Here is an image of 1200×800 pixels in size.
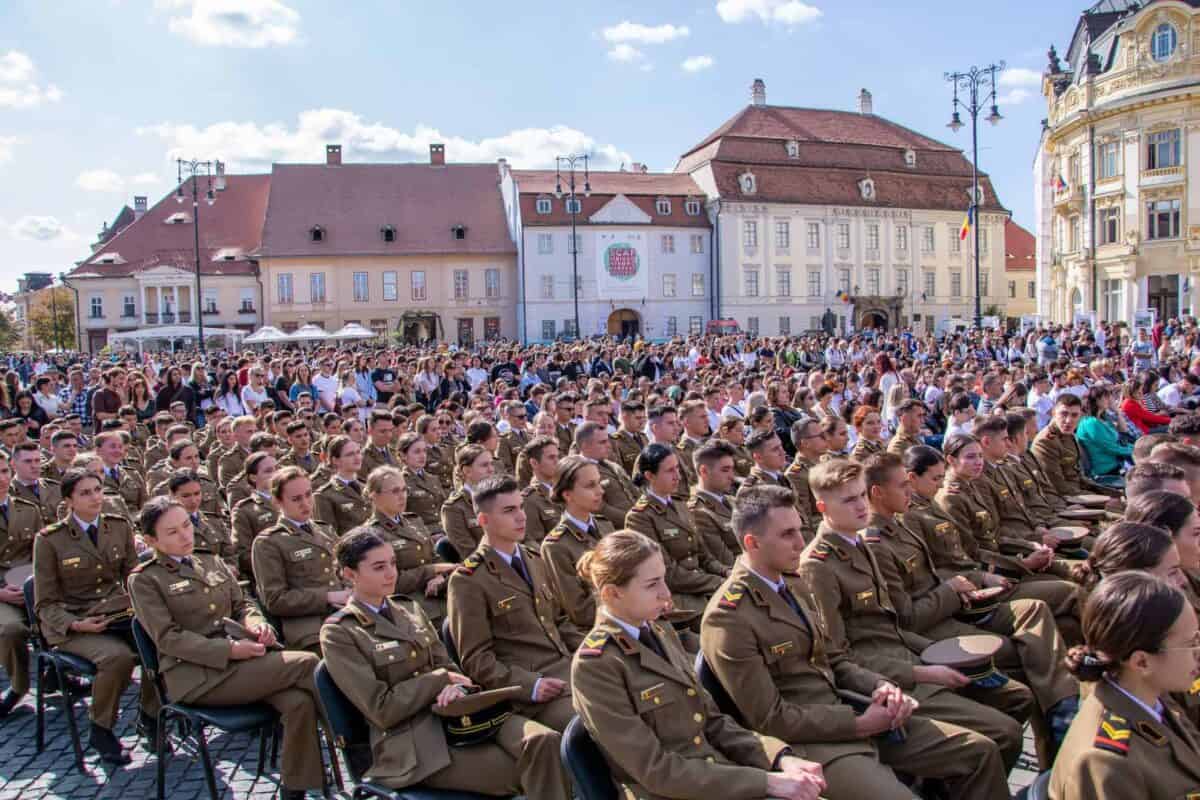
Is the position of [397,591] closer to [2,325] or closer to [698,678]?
[698,678]

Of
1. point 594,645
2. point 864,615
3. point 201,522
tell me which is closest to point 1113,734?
point 594,645

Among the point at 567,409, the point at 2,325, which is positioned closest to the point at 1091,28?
the point at 567,409

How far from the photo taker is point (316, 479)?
8.52 metres

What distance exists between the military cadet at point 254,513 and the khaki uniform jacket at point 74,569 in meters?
0.93

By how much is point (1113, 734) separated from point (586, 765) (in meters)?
1.81

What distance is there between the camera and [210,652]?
4816 millimetres

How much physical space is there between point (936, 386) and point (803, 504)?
24.4 ft

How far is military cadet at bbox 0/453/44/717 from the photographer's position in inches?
237

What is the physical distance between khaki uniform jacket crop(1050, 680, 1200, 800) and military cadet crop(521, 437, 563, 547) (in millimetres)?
4582

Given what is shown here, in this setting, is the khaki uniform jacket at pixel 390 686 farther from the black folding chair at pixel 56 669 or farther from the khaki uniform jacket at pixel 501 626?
the black folding chair at pixel 56 669

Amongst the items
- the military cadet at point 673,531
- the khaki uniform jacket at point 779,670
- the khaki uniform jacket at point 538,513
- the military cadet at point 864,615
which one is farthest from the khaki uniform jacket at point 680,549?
the khaki uniform jacket at point 779,670

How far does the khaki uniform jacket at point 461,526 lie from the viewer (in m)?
7.18

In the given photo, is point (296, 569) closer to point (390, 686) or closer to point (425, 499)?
point (390, 686)

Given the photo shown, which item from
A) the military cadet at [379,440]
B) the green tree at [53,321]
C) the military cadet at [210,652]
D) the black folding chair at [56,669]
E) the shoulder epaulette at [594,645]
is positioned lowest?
the black folding chair at [56,669]
